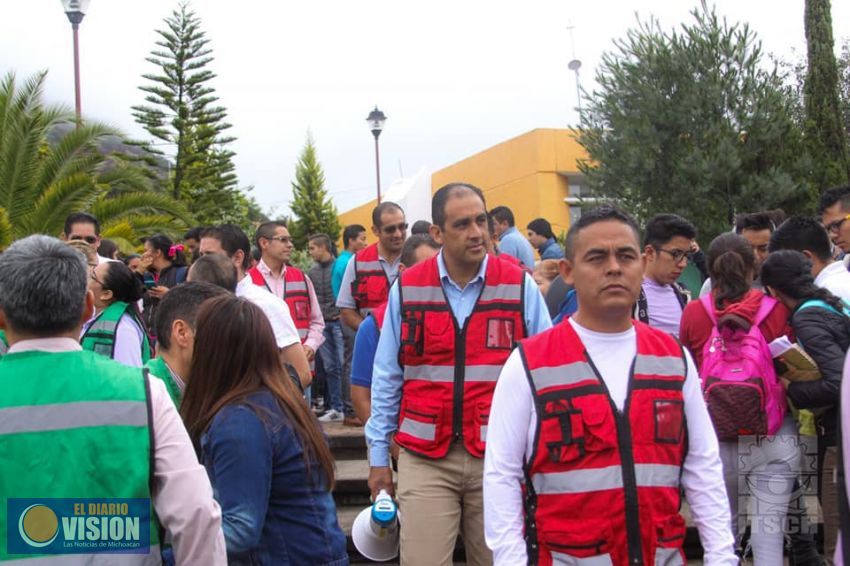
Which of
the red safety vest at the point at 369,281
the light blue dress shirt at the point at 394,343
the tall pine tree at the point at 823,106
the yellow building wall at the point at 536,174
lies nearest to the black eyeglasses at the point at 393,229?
the red safety vest at the point at 369,281

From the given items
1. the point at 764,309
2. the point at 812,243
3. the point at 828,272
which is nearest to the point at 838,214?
the point at 812,243

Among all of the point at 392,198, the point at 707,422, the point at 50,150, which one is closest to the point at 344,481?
the point at 707,422

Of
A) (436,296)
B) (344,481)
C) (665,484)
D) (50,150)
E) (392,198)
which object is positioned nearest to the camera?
(665,484)

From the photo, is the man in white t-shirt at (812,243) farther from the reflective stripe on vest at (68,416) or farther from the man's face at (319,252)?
the man's face at (319,252)

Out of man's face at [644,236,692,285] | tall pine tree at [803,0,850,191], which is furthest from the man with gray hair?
tall pine tree at [803,0,850,191]

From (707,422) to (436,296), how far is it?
1.59 m

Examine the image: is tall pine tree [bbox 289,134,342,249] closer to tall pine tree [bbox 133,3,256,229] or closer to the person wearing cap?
tall pine tree [bbox 133,3,256,229]

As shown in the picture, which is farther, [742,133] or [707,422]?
[742,133]

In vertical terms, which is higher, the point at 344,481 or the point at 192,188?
the point at 192,188

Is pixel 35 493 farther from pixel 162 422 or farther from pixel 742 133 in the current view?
pixel 742 133

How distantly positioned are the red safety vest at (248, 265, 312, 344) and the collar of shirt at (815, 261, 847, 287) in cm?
423

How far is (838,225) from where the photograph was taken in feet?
19.5

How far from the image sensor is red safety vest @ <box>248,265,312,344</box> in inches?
304

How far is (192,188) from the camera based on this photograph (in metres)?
27.1
